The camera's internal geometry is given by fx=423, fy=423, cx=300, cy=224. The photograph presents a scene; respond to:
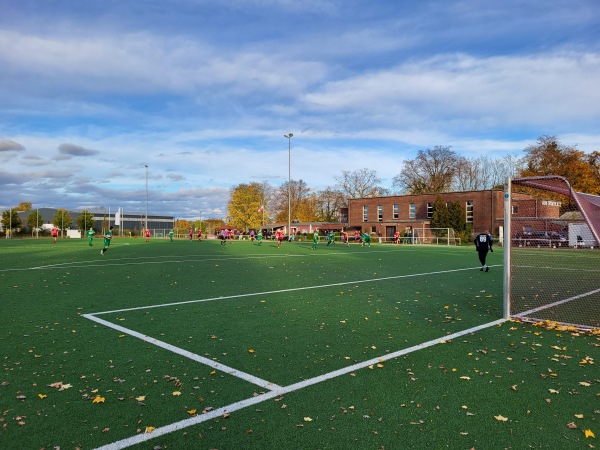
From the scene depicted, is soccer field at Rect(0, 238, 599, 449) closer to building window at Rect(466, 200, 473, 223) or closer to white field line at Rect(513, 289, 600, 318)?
white field line at Rect(513, 289, 600, 318)

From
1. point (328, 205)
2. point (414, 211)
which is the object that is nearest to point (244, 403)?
point (414, 211)

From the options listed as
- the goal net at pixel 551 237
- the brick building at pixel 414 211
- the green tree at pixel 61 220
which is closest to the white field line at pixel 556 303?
the goal net at pixel 551 237

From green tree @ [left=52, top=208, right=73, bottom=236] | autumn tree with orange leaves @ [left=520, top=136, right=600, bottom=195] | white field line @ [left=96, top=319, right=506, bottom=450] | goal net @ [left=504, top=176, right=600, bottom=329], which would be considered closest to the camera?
white field line @ [left=96, top=319, right=506, bottom=450]

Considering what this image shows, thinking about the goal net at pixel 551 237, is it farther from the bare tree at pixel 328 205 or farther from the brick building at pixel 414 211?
the bare tree at pixel 328 205

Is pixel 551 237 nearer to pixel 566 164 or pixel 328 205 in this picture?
pixel 566 164

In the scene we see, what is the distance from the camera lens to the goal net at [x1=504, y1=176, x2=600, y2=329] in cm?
752

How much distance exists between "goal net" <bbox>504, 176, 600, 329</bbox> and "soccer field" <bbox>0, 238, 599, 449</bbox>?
88 cm

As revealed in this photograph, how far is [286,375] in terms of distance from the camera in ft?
16.0

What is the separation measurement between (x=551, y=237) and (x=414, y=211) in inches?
2141

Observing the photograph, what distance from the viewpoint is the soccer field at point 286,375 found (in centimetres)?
354

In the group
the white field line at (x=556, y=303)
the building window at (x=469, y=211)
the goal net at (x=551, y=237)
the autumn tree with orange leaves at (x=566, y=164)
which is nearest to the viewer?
the goal net at (x=551, y=237)

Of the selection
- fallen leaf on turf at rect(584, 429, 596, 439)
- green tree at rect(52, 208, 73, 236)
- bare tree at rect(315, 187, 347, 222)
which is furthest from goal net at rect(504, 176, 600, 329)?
green tree at rect(52, 208, 73, 236)

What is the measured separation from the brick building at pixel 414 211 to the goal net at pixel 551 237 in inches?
1469

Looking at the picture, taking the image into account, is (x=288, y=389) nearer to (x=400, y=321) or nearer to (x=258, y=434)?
(x=258, y=434)
